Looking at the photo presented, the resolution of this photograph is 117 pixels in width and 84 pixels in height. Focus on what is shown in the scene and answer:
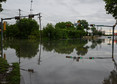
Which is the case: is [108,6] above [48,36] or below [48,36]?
above

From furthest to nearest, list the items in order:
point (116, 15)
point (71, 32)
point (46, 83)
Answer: point (71, 32), point (116, 15), point (46, 83)

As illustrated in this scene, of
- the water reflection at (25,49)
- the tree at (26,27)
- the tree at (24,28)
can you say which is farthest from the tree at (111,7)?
the tree at (26,27)

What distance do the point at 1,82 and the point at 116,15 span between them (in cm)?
2357

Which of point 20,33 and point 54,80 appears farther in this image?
point 20,33

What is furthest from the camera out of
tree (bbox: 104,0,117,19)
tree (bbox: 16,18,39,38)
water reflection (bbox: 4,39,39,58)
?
tree (bbox: 16,18,39,38)

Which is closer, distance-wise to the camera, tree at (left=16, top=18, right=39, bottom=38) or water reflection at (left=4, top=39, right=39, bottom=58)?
water reflection at (left=4, top=39, right=39, bottom=58)

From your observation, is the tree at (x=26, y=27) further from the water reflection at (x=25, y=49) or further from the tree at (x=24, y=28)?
the water reflection at (x=25, y=49)

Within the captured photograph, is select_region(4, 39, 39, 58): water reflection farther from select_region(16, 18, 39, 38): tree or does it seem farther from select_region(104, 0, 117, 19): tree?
select_region(16, 18, 39, 38): tree

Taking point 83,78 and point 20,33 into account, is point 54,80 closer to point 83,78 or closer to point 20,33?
point 83,78

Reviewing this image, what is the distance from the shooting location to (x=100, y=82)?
6863 millimetres

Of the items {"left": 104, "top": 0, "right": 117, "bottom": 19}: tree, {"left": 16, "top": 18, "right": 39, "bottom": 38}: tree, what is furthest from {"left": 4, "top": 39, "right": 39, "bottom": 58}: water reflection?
{"left": 16, "top": 18, "right": 39, "bottom": 38}: tree

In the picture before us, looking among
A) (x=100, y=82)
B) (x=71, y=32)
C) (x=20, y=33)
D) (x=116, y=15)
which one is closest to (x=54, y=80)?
(x=100, y=82)

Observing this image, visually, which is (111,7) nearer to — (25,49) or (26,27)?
(25,49)

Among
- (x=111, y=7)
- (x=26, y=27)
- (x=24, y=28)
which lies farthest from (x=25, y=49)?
(x=24, y=28)
